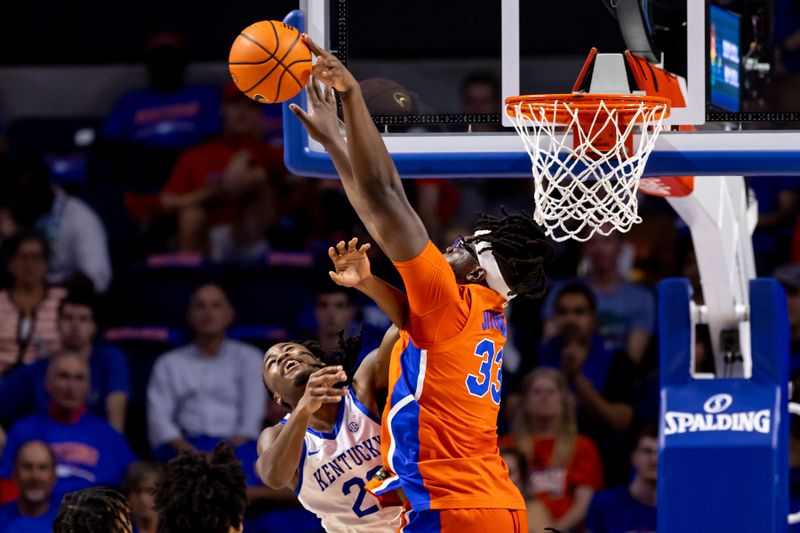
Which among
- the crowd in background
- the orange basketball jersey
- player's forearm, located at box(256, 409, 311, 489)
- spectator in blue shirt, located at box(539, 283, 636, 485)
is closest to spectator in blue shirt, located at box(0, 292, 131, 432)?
the crowd in background

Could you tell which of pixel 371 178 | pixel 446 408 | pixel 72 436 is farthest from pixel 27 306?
pixel 371 178

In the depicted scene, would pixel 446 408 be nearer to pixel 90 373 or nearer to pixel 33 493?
pixel 33 493

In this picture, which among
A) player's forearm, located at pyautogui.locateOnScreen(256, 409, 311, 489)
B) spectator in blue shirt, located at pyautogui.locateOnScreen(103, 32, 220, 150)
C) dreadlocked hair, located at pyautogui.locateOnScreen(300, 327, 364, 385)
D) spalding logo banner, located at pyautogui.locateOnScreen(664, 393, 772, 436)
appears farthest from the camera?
spectator in blue shirt, located at pyautogui.locateOnScreen(103, 32, 220, 150)

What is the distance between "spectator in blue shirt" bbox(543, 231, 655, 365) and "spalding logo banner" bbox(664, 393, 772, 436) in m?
2.60

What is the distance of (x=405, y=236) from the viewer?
14.4ft

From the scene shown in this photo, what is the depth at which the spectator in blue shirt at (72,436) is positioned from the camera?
817cm

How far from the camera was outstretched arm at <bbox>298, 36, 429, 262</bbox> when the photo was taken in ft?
13.6

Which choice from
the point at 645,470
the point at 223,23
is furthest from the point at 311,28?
the point at 223,23

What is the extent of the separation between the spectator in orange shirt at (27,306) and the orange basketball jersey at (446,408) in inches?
184

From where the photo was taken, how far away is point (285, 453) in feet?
16.5

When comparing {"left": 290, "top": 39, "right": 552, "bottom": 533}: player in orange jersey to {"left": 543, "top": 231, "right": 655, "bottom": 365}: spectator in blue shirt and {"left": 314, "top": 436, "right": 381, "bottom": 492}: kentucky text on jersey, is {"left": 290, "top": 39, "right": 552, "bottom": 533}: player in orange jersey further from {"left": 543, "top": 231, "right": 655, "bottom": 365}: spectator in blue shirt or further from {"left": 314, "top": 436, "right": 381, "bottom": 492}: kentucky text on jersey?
{"left": 543, "top": 231, "right": 655, "bottom": 365}: spectator in blue shirt

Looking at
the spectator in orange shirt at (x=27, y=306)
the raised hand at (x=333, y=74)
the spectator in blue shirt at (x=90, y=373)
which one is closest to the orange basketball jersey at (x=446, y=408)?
the raised hand at (x=333, y=74)

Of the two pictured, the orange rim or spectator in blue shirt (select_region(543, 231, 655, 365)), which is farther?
spectator in blue shirt (select_region(543, 231, 655, 365))

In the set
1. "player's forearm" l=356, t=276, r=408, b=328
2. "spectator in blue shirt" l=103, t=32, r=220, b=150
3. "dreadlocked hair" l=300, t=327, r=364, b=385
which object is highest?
"spectator in blue shirt" l=103, t=32, r=220, b=150
